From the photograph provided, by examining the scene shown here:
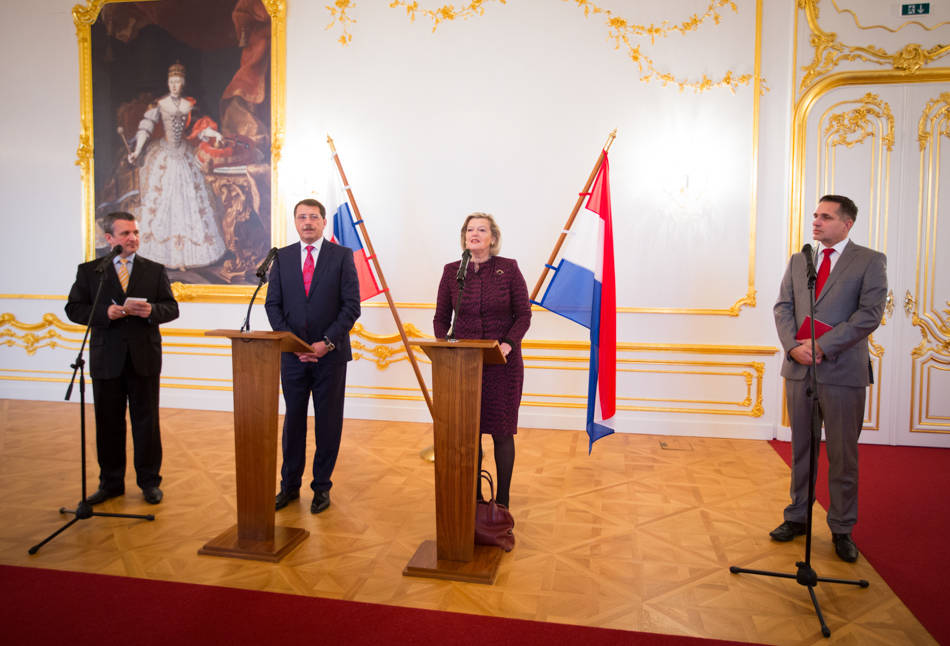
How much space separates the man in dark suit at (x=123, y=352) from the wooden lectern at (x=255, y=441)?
0.96m

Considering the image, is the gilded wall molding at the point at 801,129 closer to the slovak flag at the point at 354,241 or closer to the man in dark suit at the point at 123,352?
the slovak flag at the point at 354,241

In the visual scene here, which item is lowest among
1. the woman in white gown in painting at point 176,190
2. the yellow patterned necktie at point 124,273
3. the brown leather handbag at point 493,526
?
the brown leather handbag at point 493,526

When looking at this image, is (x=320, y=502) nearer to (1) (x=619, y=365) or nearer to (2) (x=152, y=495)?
(2) (x=152, y=495)

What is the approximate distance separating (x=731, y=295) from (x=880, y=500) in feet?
6.78

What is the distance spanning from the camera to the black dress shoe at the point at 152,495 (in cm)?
353

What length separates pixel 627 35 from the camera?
17.6 feet

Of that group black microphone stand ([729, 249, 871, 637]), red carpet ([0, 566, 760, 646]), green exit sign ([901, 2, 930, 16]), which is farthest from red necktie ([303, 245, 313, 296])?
green exit sign ([901, 2, 930, 16])

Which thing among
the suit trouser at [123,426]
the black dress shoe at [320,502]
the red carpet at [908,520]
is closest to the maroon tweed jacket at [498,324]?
the black dress shoe at [320,502]

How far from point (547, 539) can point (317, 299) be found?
1764mm

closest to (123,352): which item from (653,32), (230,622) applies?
(230,622)

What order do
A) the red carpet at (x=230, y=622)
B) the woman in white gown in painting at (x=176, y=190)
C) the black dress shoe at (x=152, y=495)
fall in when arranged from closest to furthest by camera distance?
the red carpet at (x=230, y=622)
the black dress shoe at (x=152, y=495)
the woman in white gown in painting at (x=176, y=190)

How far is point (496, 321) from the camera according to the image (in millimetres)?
3051

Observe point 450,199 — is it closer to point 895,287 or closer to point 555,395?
point 555,395

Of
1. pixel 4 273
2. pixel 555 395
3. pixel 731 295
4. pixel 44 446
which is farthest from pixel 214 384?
pixel 731 295
